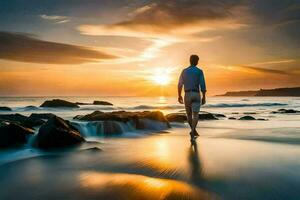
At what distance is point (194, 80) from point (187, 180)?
17.6ft

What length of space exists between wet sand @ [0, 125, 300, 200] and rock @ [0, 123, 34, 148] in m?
1.86

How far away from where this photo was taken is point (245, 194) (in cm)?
393

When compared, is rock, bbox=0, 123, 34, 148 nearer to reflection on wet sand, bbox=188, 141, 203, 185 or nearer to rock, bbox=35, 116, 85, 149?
rock, bbox=35, 116, 85, 149

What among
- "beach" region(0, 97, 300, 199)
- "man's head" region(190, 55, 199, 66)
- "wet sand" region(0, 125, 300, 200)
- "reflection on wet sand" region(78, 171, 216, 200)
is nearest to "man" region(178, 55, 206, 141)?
"man's head" region(190, 55, 199, 66)

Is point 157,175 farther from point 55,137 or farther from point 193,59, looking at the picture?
point 193,59

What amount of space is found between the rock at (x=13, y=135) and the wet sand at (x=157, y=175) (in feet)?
6.12

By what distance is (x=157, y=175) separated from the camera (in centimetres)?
499

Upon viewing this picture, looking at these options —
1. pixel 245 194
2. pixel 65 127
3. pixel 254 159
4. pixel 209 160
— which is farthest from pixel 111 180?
pixel 65 127

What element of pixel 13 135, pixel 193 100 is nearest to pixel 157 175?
pixel 193 100

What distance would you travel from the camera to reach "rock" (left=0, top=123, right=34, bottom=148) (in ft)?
28.5

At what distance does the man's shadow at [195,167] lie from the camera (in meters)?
4.62

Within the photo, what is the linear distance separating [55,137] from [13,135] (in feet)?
3.91

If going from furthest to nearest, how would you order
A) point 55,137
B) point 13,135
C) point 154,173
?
point 13,135 → point 55,137 → point 154,173

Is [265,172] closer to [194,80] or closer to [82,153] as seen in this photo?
[82,153]
